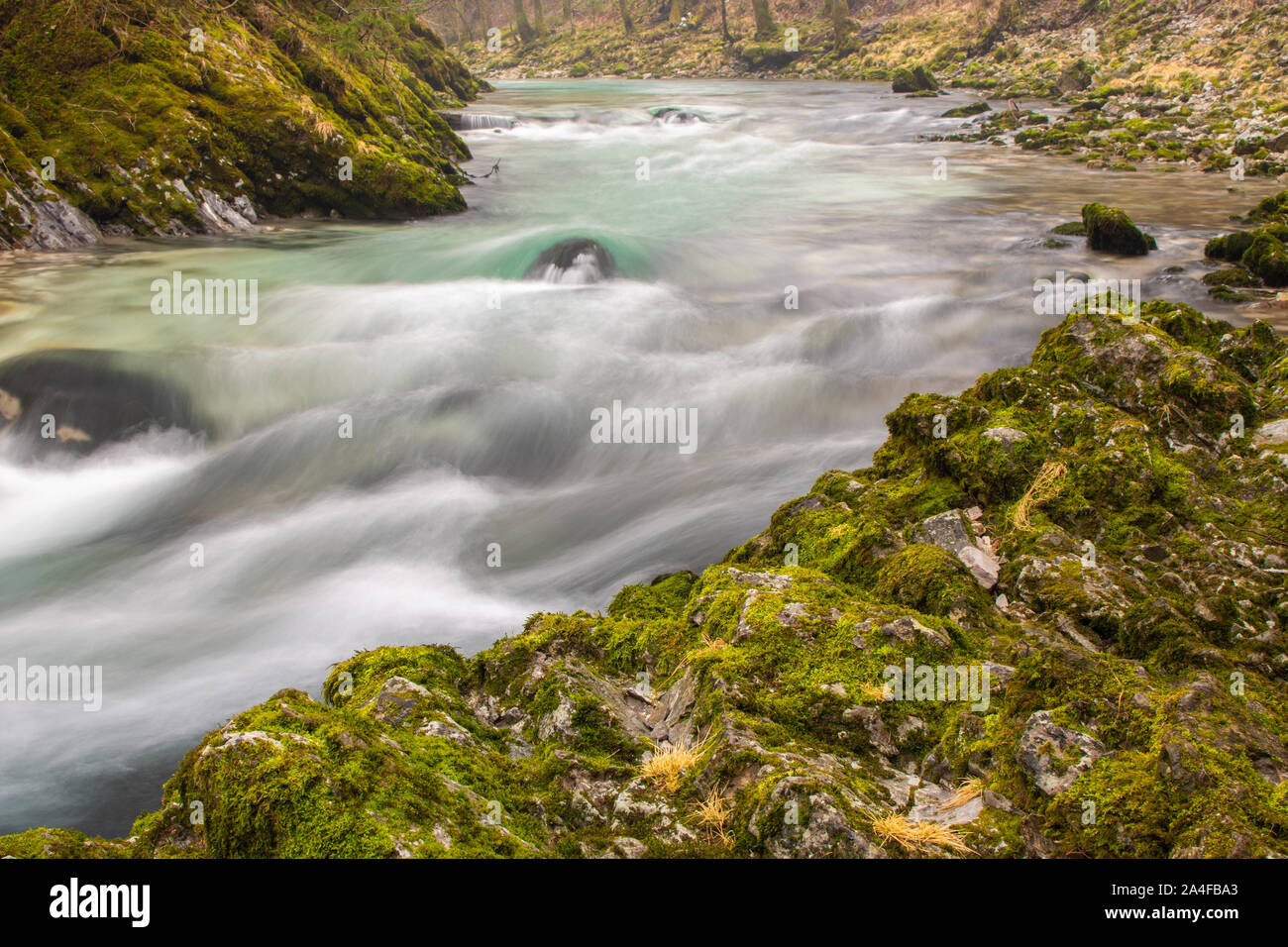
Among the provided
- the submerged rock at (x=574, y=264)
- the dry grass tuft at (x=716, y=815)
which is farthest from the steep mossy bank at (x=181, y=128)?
the dry grass tuft at (x=716, y=815)

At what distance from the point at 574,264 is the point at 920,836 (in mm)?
A: 14649

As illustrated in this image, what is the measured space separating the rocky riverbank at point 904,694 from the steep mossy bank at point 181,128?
1645cm

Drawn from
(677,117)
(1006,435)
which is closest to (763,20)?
(677,117)

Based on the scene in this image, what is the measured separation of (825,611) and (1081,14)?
196 feet

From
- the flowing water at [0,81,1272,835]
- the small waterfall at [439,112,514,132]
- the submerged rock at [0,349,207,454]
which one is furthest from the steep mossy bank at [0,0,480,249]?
the small waterfall at [439,112,514,132]

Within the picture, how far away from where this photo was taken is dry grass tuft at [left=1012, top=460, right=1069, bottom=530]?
6.09m

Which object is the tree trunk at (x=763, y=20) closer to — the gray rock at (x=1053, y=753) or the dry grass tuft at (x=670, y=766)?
the gray rock at (x=1053, y=753)

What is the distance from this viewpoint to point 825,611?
16.5 feet

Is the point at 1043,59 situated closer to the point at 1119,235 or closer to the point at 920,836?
the point at 1119,235

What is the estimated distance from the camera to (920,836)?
3.29 meters

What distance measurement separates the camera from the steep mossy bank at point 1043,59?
28.5 metres

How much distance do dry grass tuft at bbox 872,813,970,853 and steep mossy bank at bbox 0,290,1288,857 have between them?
1 cm
